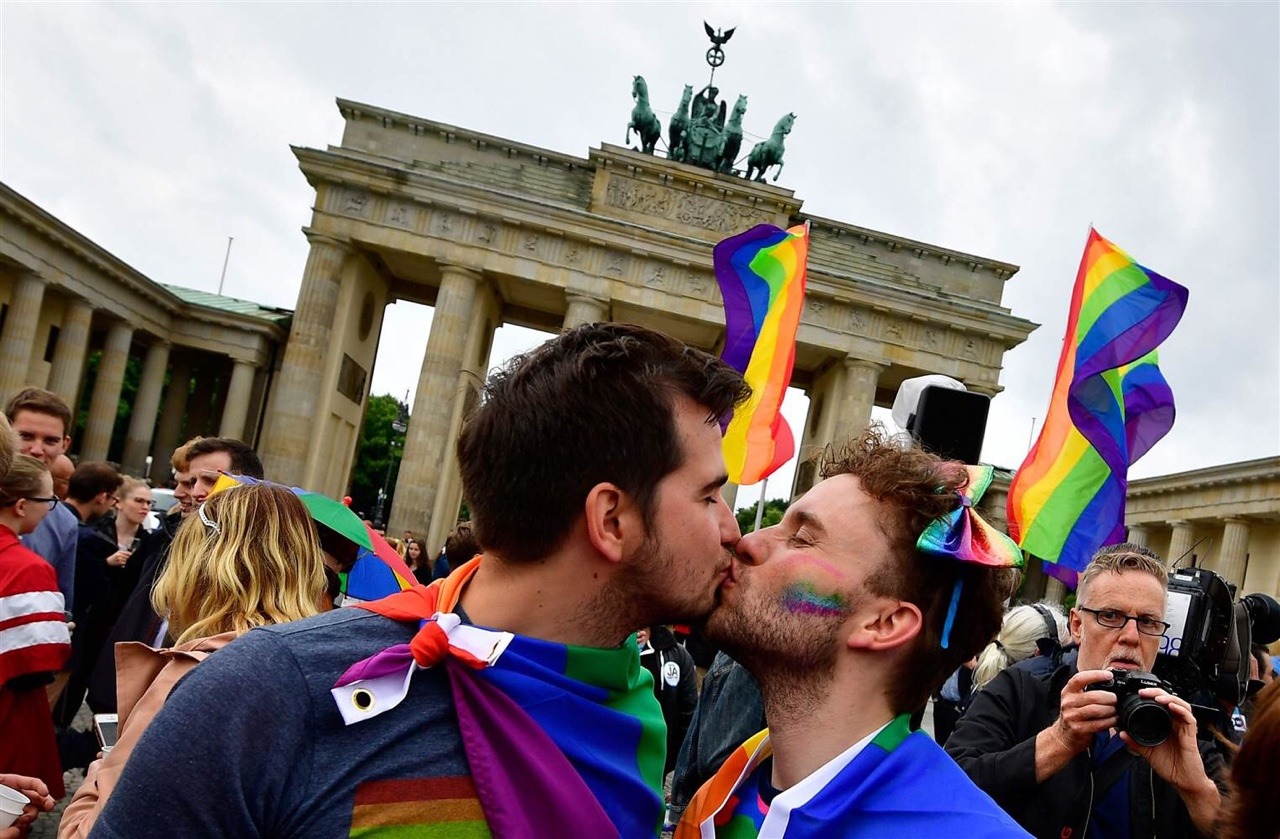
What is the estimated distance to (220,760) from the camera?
1.68m

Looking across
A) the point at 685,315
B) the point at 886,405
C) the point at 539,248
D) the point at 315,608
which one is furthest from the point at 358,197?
the point at 315,608

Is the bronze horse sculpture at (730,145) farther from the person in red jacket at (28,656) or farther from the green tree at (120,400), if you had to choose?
the person in red jacket at (28,656)

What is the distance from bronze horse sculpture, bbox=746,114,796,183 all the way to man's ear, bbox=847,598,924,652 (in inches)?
1599

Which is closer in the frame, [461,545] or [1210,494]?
[461,545]

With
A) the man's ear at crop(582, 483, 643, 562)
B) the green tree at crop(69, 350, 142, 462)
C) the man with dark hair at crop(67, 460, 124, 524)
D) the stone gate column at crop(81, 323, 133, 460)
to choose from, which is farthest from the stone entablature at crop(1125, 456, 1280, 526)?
the green tree at crop(69, 350, 142, 462)

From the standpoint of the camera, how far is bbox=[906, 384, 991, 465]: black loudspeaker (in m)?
4.73

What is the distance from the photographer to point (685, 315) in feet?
126

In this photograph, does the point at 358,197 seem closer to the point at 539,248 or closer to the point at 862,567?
the point at 539,248

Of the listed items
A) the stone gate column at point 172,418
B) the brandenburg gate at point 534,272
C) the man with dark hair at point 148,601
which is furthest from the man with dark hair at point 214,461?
the stone gate column at point 172,418

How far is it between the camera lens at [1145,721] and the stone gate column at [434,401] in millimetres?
34478

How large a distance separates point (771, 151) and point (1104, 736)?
40136mm

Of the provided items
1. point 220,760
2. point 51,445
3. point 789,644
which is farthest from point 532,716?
point 51,445

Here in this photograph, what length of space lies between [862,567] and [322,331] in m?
36.9

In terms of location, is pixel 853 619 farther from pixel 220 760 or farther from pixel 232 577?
pixel 232 577
